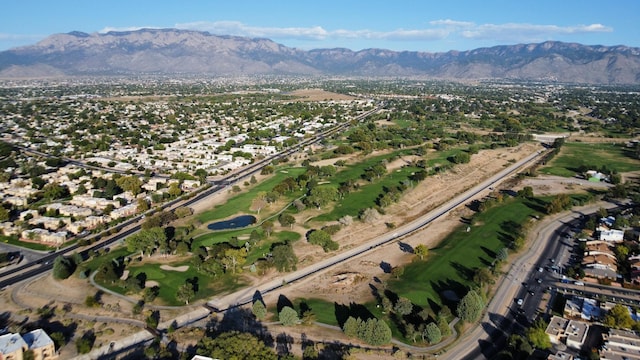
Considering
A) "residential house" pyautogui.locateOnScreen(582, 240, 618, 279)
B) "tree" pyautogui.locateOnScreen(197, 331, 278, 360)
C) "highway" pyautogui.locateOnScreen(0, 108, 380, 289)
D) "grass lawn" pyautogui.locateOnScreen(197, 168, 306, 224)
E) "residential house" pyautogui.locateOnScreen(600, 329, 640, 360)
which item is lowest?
"highway" pyautogui.locateOnScreen(0, 108, 380, 289)

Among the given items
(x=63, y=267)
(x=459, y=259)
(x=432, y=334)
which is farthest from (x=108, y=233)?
(x=459, y=259)

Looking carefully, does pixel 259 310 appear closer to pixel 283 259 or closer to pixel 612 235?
pixel 283 259

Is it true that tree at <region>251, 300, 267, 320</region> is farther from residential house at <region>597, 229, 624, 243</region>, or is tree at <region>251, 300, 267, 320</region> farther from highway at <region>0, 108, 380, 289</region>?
residential house at <region>597, 229, 624, 243</region>

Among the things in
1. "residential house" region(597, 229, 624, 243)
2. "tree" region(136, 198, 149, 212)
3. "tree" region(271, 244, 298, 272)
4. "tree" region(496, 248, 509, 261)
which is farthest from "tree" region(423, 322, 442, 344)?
"tree" region(136, 198, 149, 212)

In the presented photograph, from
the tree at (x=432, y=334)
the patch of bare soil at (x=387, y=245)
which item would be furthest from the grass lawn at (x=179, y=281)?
the tree at (x=432, y=334)

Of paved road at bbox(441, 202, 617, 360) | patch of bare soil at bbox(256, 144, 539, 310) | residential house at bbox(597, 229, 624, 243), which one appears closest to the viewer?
Result: paved road at bbox(441, 202, 617, 360)

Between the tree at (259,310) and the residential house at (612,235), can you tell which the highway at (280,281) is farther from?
the residential house at (612,235)
